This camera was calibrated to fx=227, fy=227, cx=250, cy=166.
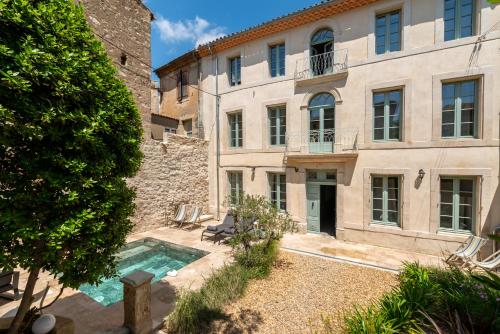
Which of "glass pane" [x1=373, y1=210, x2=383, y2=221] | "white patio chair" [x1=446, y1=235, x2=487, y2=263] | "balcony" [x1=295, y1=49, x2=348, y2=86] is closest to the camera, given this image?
"white patio chair" [x1=446, y1=235, x2=487, y2=263]

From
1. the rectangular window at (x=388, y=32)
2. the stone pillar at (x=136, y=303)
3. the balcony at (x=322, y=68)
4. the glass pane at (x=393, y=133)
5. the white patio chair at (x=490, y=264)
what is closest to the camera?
the stone pillar at (x=136, y=303)

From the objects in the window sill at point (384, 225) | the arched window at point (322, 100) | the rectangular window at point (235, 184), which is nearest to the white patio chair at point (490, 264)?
the window sill at point (384, 225)

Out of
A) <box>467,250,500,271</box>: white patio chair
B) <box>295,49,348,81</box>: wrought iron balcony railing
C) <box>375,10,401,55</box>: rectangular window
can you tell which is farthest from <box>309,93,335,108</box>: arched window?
<box>467,250,500,271</box>: white patio chair

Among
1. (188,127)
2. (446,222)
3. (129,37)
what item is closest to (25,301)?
(446,222)

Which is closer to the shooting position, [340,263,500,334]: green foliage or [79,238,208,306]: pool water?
[340,263,500,334]: green foliage

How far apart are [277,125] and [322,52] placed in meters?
3.62

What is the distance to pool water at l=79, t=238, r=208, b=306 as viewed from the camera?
563 centimetres

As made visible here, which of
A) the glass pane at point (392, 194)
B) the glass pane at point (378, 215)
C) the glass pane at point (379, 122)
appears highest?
the glass pane at point (379, 122)

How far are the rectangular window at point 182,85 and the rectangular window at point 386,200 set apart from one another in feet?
37.4

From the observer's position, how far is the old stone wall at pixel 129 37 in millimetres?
9492

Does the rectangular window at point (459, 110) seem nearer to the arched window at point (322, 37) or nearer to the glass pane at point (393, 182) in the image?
the glass pane at point (393, 182)

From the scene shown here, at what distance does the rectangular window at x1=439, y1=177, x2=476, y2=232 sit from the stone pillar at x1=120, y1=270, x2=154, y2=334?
9.20m

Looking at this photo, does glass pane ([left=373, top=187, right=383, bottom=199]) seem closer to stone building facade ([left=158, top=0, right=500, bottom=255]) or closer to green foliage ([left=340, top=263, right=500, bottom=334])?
stone building facade ([left=158, top=0, right=500, bottom=255])

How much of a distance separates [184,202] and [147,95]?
18.8 feet
